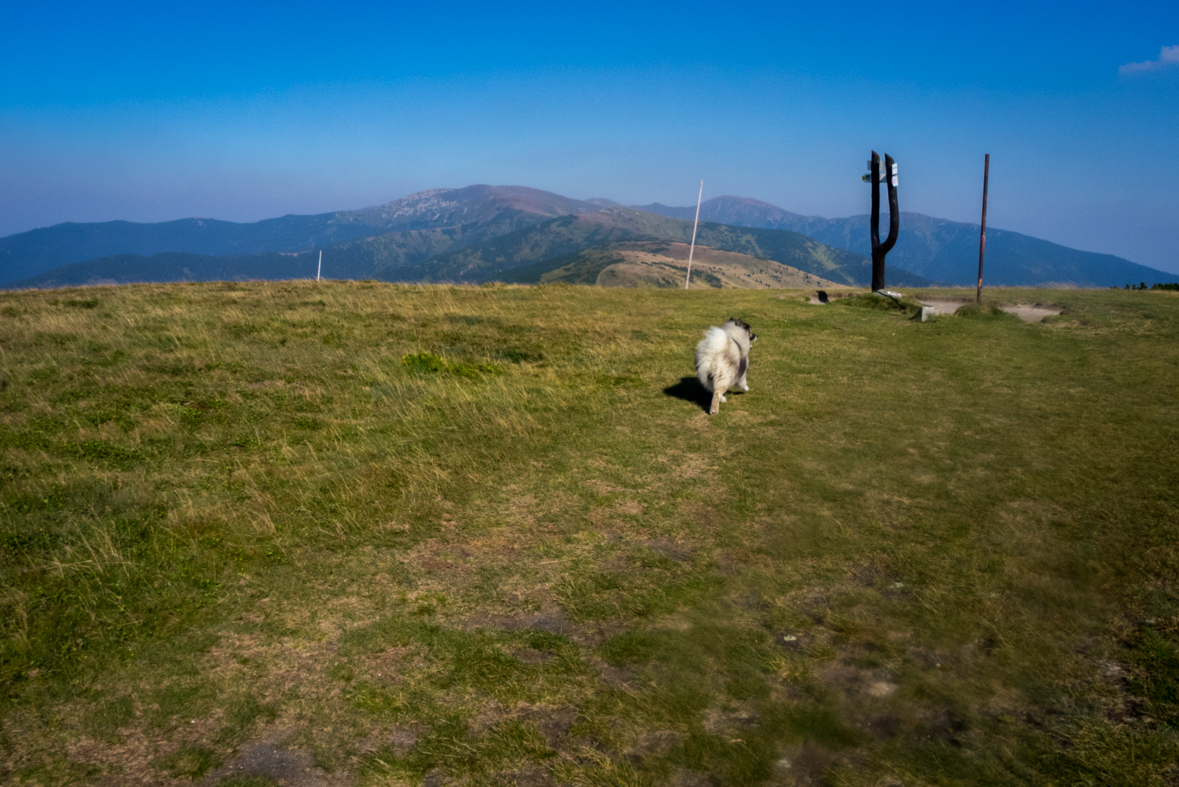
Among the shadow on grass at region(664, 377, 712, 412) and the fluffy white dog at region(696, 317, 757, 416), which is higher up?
the fluffy white dog at region(696, 317, 757, 416)

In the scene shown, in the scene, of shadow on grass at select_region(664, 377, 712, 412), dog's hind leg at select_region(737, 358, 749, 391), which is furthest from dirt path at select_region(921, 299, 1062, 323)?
shadow on grass at select_region(664, 377, 712, 412)

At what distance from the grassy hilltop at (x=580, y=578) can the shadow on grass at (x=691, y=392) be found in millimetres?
232

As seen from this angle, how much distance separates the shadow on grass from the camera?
12.5 meters

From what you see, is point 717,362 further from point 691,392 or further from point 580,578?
point 580,578

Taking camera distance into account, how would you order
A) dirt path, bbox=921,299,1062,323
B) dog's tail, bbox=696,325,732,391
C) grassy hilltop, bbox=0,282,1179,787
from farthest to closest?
1. dirt path, bbox=921,299,1062,323
2. dog's tail, bbox=696,325,732,391
3. grassy hilltop, bbox=0,282,1179,787

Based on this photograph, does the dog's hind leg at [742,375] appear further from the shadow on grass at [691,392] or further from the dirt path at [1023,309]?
the dirt path at [1023,309]

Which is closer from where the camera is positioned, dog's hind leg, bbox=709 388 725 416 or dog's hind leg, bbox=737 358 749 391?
dog's hind leg, bbox=709 388 725 416

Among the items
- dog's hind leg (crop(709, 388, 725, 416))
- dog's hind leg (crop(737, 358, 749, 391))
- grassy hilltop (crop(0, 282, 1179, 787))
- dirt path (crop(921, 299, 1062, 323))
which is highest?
dirt path (crop(921, 299, 1062, 323))

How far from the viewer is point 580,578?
20.6 feet

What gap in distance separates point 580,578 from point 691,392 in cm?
753

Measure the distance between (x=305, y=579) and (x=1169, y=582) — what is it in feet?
27.1

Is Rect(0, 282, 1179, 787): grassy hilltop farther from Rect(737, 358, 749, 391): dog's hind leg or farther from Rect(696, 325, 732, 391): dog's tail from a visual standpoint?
Rect(696, 325, 732, 391): dog's tail

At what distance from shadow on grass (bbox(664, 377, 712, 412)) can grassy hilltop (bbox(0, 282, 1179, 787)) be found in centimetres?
23

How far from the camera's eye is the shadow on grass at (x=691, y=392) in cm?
1250
